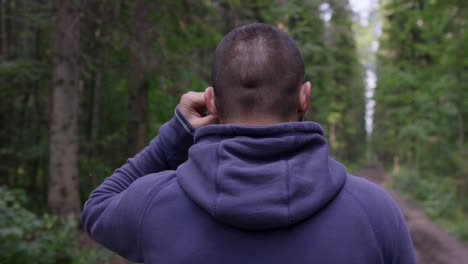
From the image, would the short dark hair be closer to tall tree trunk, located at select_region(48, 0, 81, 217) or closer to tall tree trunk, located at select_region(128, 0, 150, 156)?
tall tree trunk, located at select_region(128, 0, 150, 156)

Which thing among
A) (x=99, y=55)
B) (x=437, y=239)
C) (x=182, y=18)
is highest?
(x=182, y=18)

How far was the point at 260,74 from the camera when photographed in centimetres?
155

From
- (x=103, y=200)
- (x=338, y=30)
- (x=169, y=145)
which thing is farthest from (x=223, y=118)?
(x=338, y=30)

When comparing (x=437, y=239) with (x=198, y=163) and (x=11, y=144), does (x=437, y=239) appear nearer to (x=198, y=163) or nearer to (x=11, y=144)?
(x=11, y=144)

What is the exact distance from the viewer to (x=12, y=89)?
10.8 metres

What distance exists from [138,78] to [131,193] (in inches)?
284

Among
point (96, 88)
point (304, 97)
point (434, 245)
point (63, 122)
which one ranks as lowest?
point (434, 245)

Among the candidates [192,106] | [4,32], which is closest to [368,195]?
[192,106]

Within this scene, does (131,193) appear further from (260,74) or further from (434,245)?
(434,245)

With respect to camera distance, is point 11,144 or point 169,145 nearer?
point 169,145

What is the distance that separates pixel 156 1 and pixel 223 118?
7.39 meters

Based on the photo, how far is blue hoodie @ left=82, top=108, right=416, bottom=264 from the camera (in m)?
1.46

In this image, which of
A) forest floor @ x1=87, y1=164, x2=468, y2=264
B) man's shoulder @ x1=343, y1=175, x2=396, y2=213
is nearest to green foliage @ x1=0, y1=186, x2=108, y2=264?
forest floor @ x1=87, y1=164, x2=468, y2=264

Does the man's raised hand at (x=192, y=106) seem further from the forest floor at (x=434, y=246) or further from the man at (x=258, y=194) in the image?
the forest floor at (x=434, y=246)
